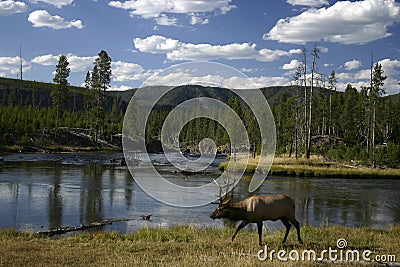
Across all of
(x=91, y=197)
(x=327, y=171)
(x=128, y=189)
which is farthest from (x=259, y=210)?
(x=327, y=171)

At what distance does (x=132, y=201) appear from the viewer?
23.0 meters

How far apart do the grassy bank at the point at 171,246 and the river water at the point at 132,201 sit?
289 centimetres

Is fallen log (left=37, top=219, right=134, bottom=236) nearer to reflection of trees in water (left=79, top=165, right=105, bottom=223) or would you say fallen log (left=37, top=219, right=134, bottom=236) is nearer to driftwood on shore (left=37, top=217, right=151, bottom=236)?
driftwood on shore (left=37, top=217, right=151, bottom=236)

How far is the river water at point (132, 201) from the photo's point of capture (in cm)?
1783

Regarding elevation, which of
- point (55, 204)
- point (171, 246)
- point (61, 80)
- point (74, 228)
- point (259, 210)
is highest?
point (61, 80)

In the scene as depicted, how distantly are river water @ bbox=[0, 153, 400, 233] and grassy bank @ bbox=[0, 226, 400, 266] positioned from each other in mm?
2890

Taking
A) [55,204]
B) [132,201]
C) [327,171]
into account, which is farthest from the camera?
[327,171]

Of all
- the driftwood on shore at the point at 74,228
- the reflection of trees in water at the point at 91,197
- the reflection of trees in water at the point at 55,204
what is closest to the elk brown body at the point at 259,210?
the driftwood on shore at the point at 74,228

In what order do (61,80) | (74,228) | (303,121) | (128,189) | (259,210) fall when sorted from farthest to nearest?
(61,80), (303,121), (128,189), (74,228), (259,210)

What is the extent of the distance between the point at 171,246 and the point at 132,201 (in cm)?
1201

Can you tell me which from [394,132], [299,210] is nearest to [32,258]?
[299,210]

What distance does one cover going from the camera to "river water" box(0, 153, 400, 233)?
17.8 meters

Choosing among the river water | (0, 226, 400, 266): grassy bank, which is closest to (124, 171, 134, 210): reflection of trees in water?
the river water

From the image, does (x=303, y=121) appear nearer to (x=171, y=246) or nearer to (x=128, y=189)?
(x=128, y=189)
